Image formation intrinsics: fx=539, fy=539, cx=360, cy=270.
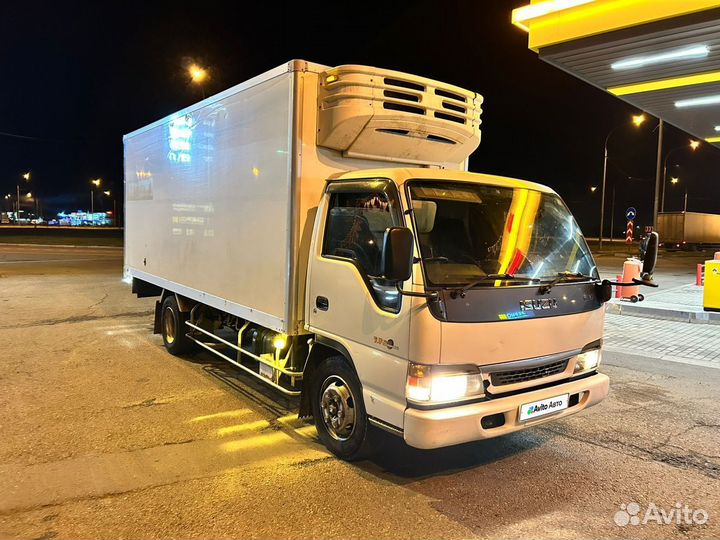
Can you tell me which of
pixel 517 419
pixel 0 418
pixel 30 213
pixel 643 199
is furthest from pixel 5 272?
pixel 30 213

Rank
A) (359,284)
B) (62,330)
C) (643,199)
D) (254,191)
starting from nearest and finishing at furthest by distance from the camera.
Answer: (359,284), (254,191), (62,330), (643,199)

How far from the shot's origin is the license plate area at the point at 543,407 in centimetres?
383

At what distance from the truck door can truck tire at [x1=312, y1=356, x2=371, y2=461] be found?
21 centimetres

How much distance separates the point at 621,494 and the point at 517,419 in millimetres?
983

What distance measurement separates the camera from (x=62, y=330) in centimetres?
955

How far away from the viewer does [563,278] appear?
4.23m

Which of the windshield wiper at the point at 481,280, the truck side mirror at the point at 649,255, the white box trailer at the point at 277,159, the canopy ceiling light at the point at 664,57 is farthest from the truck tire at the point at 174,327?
the canopy ceiling light at the point at 664,57

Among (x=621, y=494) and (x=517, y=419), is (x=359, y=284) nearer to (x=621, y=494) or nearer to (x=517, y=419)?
(x=517, y=419)

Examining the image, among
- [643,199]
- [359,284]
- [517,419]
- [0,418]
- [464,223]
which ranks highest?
[643,199]

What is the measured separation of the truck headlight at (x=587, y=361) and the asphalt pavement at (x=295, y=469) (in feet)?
2.57

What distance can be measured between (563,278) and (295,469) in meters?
2.58

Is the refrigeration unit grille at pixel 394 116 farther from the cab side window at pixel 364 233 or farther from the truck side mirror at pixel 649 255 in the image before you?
the truck side mirror at pixel 649 255

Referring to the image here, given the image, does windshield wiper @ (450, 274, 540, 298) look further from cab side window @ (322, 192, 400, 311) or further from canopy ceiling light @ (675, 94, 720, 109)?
canopy ceiling light @ (675, 94, 720, 109)

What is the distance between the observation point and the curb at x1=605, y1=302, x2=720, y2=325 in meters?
10.9
